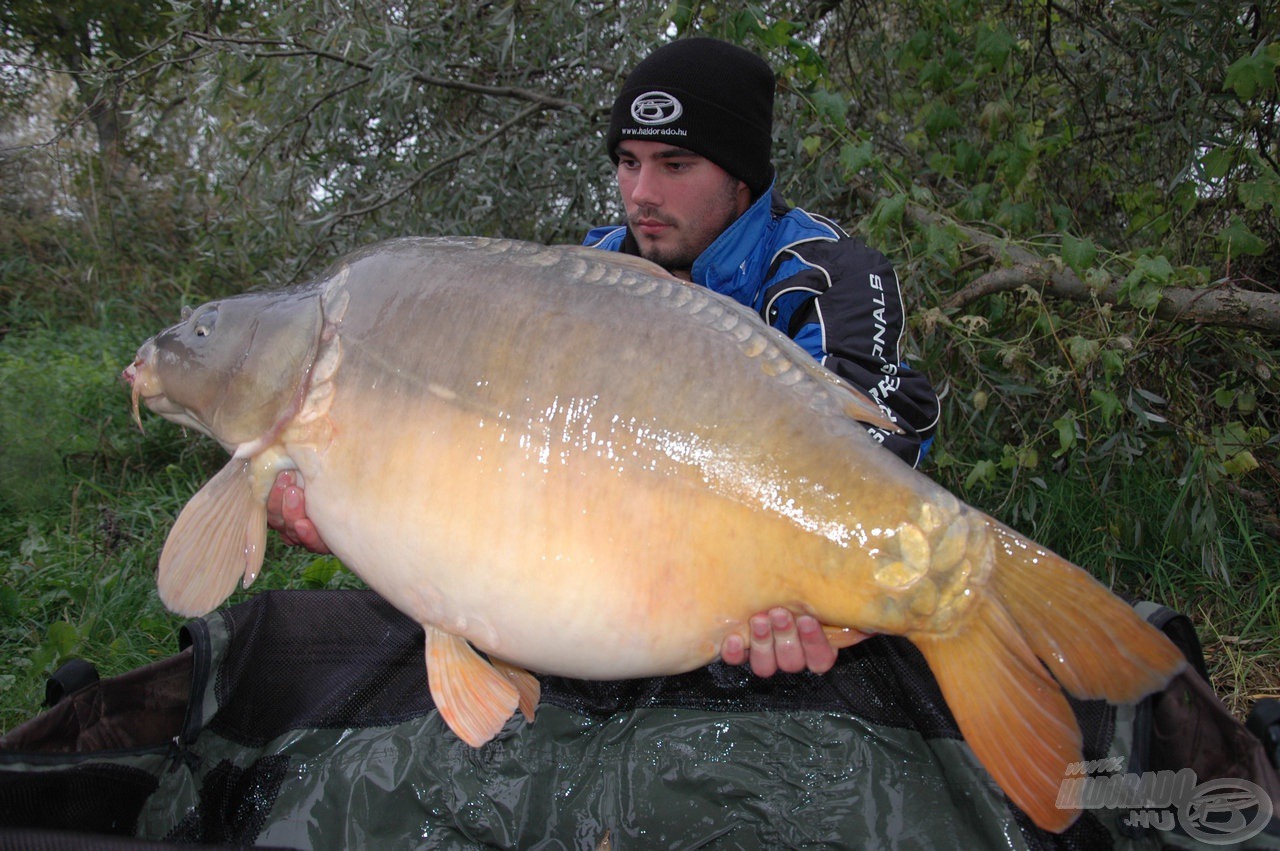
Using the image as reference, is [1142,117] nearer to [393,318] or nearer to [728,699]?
[728,699]

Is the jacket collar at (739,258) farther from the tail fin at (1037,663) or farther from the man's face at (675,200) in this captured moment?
the tail fin at (1037,663)

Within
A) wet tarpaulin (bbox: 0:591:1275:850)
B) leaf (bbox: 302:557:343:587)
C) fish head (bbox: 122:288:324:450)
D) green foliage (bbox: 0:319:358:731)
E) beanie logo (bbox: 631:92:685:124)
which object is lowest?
green foliage (bbox: 0:319:358:731)

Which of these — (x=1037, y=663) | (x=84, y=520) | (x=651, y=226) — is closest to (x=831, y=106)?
(x=651, y=226)

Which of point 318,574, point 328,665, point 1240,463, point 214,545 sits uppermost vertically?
point 1240,463

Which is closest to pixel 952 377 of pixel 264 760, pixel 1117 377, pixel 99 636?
pixel 1117 377

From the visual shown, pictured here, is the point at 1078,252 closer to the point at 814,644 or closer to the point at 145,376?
the point at 814,644

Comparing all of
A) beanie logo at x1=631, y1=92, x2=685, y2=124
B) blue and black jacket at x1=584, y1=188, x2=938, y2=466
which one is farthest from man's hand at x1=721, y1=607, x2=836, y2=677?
beanie logo at x1=631, y1=92, x2=685, y2=124

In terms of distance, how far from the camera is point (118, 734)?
1.47m

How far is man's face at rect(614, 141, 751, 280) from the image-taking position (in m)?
1.90

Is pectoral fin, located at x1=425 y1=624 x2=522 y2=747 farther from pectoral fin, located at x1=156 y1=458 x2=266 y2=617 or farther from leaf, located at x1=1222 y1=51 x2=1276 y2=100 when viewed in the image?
leaf, located at x1=1222 y1=51 x2=1276 y2=100

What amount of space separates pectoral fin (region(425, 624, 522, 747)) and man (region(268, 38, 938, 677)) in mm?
764

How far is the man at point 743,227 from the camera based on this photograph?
168cm

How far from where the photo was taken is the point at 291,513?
4.36ft

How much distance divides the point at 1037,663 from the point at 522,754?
1.08 metres
